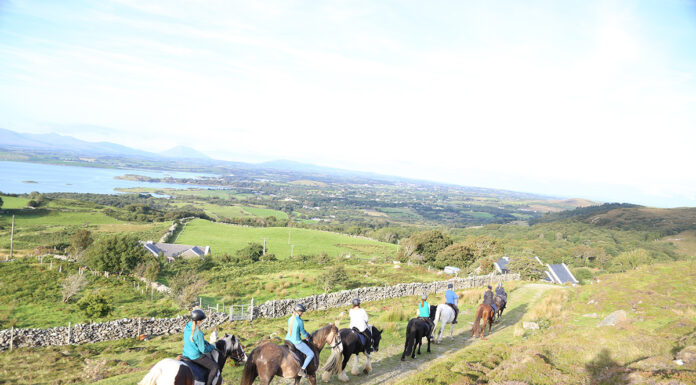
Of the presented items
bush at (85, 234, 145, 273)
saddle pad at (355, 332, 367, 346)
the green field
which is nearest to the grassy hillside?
saddle pad at (355, 332, 367, 346)

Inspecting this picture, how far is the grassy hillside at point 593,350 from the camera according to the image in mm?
7508

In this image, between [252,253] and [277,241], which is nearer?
[252,253]

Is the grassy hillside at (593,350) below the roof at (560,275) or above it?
above

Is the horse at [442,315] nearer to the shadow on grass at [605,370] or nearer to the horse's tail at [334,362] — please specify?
the shadow on grass at [605,370]

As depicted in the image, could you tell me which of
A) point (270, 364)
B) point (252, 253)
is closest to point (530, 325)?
point (270, 364)

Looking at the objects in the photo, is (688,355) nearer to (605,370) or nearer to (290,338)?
(605,370)

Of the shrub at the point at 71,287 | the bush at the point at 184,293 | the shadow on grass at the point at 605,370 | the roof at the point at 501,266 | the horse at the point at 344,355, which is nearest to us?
the shadow on grass at the point at 605,370

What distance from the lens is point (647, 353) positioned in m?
8.84

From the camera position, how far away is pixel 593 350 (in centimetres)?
935

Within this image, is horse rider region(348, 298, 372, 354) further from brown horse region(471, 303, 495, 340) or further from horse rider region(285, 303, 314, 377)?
brown horse region(471, 303, 495, 340)

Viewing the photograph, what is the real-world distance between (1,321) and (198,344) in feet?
67.1

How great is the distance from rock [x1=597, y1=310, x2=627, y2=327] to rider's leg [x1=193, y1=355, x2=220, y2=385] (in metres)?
14.7

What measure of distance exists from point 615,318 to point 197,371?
631 inches

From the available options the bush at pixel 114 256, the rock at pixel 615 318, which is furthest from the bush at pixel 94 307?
the rock at pixel 615 318
